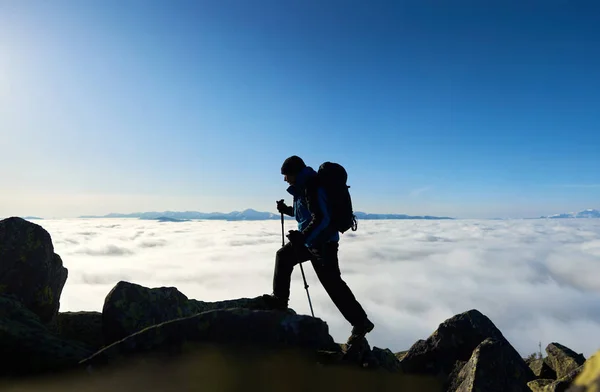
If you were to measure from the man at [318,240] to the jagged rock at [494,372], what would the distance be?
1934 mm

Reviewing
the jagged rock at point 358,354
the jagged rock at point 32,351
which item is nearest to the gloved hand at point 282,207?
the jagged rock at point 358,354

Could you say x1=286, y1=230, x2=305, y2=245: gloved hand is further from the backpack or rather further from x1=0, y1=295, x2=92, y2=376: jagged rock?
x1=0, y1=295, x2=92, y2=376: jagged rock

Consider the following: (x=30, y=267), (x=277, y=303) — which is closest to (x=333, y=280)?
(x=277, y=303)

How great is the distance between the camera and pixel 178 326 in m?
5.69

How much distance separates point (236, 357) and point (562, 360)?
786 centimetres

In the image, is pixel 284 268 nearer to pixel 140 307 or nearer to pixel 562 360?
pixel 140 307

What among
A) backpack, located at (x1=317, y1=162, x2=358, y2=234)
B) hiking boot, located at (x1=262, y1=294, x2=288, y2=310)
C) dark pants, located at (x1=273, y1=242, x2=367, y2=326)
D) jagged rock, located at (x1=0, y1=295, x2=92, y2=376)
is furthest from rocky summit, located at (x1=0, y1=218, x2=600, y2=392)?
backpack, located at (x1=317, y1=162, x2=358, y2=234)

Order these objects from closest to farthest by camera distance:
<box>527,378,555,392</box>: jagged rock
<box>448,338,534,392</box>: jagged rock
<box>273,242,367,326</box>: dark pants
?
<box>448,338,534,392</box>: jagged rock
<box>527,378,555,392</box>: jagged rock
<box>273,242,367,326</box>: dark pants

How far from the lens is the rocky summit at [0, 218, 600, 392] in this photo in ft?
16.2

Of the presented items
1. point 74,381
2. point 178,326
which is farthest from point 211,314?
point 74,381

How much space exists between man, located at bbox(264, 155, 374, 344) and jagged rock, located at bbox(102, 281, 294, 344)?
139 cm

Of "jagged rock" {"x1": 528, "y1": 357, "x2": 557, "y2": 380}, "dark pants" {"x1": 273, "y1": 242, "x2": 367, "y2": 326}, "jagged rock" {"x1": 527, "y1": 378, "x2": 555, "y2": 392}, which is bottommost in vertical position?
"jagged rock" {"x1": 528, "y1": 357, "x2": 557, "y2": 380}

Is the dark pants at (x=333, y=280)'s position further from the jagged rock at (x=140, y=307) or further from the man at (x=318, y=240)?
the jagged rock at (x=140, y=307)

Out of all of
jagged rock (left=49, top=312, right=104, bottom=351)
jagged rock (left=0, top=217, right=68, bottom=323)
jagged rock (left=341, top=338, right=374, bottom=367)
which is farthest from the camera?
jagged rock (left=0, top=217, right=68, bottom=323)
